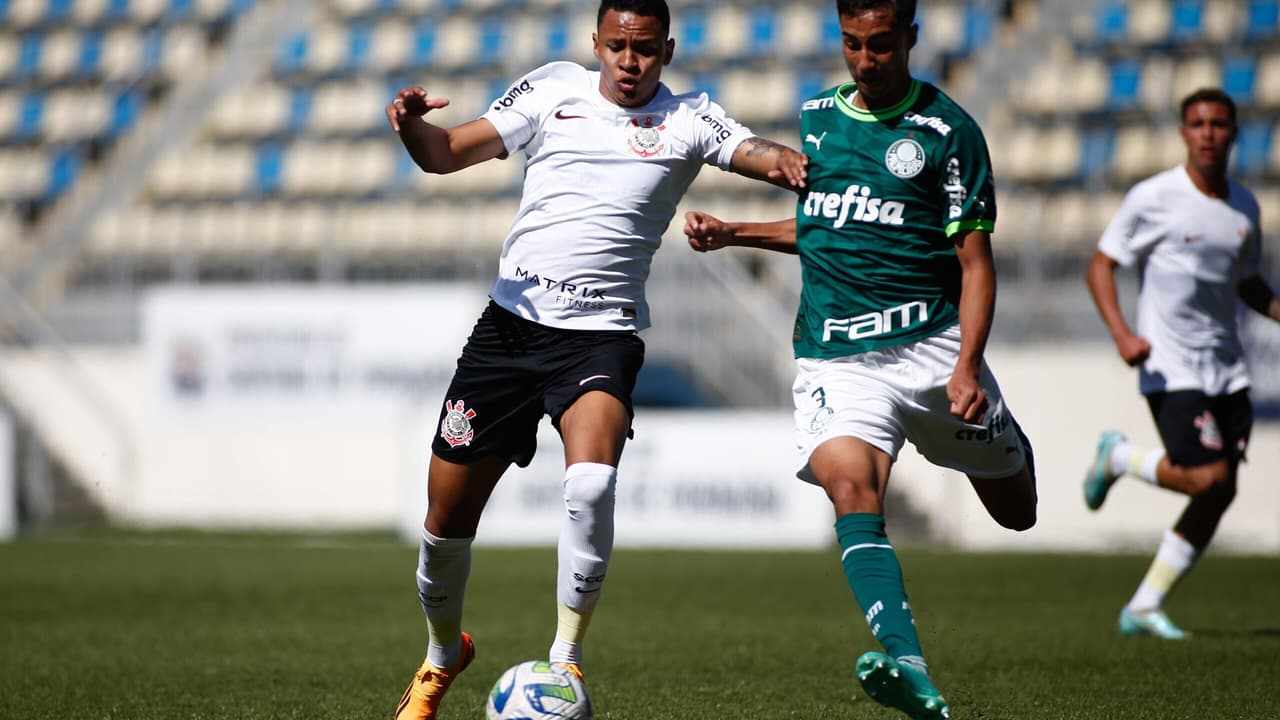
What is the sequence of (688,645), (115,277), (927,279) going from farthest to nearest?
(115,277)
(688,645)
(927,279)

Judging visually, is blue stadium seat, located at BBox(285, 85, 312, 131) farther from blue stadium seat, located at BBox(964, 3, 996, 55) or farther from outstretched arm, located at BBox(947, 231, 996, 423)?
outstretched arm, located at BBox(947, 231, 996, 423)

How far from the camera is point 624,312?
5164 millimetres

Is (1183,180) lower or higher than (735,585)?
higher

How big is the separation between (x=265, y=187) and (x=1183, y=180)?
16154 millimetres

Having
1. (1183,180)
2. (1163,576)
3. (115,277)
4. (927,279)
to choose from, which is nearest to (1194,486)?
(1163,576)

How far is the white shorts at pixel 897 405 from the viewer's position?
4762mm

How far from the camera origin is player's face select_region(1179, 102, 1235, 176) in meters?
7.53

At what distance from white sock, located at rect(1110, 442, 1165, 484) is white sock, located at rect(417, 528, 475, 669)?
381cm

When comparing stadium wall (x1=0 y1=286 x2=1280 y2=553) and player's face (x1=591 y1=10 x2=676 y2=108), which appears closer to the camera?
player's face (x1=591 y1=10 x2=676 y2=108)

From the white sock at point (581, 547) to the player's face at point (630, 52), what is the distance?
1183 millimetres

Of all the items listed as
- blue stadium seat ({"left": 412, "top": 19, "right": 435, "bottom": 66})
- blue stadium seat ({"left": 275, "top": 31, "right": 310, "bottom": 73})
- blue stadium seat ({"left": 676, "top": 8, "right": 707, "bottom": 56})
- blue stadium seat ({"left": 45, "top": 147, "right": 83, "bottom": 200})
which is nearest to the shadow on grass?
blue stadium seat ({"left": 676, "top": 8, "right": 707, "bottom": 56})

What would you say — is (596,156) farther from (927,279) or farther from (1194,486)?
(1194,486)

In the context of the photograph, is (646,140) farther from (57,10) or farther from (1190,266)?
(57,10)

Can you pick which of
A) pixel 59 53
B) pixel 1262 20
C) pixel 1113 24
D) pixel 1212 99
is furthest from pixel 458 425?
pixel 59 53
